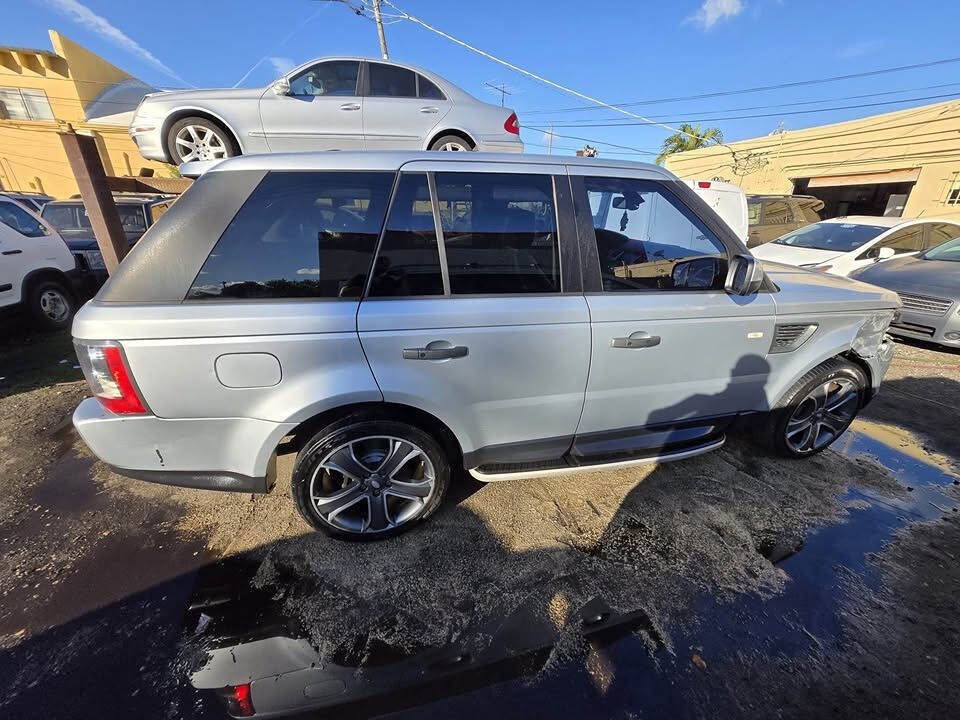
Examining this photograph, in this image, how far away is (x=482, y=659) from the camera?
5.60 feet

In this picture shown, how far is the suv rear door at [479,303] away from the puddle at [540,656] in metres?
0.92

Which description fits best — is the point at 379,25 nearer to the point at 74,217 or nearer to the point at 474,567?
the point at 74,217

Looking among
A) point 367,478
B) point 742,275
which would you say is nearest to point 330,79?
point 367,478

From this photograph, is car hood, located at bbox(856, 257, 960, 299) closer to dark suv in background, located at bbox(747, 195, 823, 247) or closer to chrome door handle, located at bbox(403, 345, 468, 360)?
dark suv in background, located at bbox(747, 195, 823, 247)

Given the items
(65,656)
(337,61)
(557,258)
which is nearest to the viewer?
(65,656)

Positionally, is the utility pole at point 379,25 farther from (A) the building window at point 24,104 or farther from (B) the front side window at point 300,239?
(A) the building window at point 24,104

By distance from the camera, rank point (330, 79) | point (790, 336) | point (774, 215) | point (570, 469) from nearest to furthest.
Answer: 1. point (570, 469)
2. point (790, 336)
3. point (330, 79)
4. point (774, 215)

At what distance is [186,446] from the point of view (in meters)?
1.88

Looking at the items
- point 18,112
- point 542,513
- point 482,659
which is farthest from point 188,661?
point 18,112

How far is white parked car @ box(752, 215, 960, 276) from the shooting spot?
6414 mm

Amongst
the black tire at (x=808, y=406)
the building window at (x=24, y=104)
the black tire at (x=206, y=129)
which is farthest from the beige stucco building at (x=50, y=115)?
the black tire at (x=808, y=406)

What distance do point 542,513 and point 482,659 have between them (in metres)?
0.94

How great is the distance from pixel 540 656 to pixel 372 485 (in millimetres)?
1134

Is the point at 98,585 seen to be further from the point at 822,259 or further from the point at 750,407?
the point at 822,259
